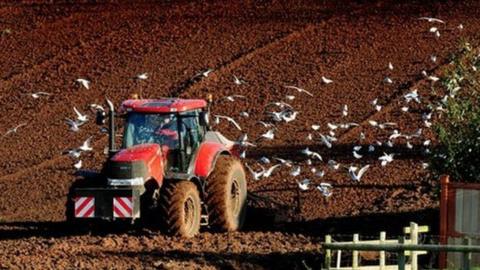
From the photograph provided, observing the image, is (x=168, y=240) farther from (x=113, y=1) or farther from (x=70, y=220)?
(x=113, y=1)

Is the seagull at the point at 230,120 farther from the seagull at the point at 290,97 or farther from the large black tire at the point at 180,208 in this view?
the large black tire at the point at 180,208

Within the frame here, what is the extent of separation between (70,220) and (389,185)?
700cm

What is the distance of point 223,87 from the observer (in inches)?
1286

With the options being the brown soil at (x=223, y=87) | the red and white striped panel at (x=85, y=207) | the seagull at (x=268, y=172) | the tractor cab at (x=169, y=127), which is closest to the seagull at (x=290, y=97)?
the brown soil at (x=223, y=87)

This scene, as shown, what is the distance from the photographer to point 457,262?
1675 centimetres

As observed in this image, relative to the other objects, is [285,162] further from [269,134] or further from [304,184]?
[304,184]

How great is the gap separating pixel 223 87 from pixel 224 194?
1325 centimetres

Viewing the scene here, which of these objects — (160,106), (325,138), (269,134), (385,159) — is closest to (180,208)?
(160,106)

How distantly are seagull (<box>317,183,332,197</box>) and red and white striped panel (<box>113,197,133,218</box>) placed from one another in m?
5.74

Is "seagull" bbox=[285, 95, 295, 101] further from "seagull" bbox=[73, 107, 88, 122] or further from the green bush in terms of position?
the green bush

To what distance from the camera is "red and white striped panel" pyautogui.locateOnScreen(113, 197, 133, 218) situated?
18344 mm

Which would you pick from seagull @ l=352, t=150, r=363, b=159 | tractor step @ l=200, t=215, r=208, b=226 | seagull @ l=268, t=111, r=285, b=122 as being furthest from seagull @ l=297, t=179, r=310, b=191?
seagull @ l=268, t=111, r=285, b=122

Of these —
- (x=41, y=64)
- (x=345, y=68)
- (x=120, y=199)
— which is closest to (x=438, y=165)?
(x=120, y=199)

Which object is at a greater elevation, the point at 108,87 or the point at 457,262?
the point at 108,87
